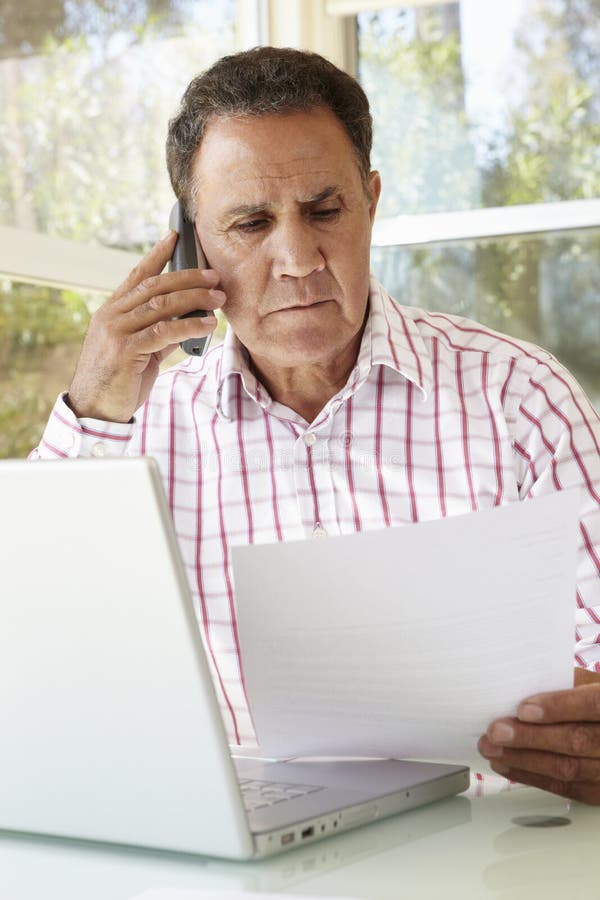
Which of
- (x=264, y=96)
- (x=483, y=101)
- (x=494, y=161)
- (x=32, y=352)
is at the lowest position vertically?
(x=32, y=352)

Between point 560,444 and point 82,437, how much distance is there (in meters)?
0.64

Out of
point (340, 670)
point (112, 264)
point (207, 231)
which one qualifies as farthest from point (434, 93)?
point (340, 670)

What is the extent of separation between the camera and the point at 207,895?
0.74m

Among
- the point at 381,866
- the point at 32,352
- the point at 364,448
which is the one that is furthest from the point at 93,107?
the point at 381,866

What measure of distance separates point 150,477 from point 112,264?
206 cm

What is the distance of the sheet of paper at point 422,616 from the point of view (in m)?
0.87

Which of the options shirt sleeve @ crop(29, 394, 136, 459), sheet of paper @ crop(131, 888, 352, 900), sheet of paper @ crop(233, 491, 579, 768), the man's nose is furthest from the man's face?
sheet of paper @ crop(131, 888, 352, 900)

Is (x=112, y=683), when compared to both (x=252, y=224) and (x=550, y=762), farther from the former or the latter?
(x=252, y=224)

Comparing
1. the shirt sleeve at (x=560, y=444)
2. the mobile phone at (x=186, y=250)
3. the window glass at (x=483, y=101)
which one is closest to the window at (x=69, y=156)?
the window glass at (x=483, y=101)

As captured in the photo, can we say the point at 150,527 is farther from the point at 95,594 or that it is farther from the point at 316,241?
the point at 316,241

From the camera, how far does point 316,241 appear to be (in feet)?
5.08

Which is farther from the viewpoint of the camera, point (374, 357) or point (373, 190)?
point (373, 190)

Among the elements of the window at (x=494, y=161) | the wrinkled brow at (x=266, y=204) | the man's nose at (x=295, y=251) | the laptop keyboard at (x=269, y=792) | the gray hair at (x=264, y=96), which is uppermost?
the window at (x=494, y=161)

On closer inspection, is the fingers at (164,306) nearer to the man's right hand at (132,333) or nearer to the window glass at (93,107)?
the man's right hand at (132,333)
